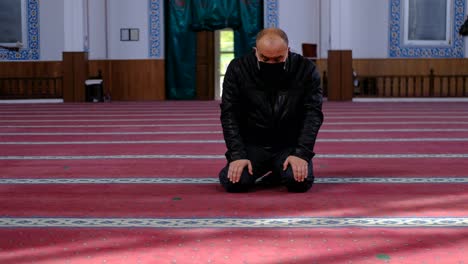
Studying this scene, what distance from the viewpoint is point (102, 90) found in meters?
11.4

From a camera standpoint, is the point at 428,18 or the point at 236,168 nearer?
the point at 236,168

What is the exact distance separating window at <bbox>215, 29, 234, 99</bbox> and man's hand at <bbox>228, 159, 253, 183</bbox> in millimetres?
9430

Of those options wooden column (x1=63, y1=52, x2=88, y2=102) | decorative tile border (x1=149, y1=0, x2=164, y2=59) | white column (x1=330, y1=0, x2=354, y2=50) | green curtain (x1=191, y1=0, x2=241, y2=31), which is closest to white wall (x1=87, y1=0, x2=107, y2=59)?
wooden column (x1=63, y1=52, x2=88, y2=102)

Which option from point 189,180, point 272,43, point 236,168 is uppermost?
point 272,43

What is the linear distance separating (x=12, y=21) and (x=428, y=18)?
6.29m

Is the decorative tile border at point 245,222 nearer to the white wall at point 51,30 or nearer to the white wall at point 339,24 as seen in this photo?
the white wall at point 339,24

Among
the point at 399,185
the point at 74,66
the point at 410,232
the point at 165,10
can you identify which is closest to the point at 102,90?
the point at 74,66

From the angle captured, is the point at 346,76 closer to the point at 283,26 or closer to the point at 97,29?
the point at 283,26

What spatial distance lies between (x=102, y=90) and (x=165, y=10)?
1.68 m

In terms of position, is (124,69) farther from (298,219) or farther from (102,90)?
(298,219)

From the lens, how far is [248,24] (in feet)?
39.0

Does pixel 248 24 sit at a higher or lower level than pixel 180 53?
higher

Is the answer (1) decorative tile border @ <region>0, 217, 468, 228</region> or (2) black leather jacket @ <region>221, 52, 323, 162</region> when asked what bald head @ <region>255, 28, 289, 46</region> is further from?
(1) decorative tile border @ <region>0, 217, 468, 228</region>

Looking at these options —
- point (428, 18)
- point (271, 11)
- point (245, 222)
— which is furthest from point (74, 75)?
point (245, 222)
